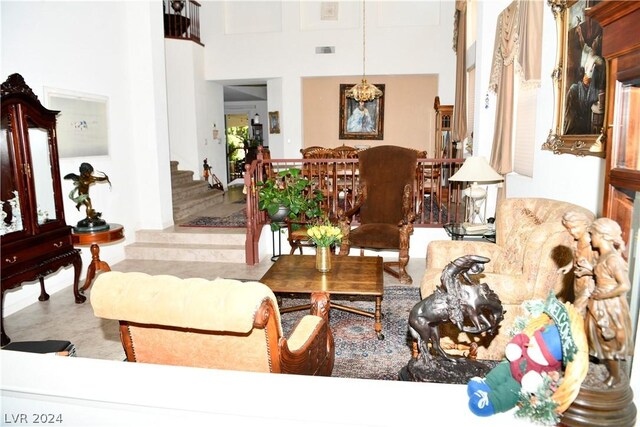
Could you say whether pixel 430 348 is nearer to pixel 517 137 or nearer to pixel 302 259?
pixel 302 259

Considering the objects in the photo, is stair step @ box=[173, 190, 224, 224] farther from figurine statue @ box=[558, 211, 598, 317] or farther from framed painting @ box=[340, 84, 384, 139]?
figurine statue @ box=[558, 211, 598, 317]

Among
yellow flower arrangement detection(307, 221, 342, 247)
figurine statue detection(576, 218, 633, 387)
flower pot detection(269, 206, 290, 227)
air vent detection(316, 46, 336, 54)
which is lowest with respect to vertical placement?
flower pot detection(269, 206, 290, 227)

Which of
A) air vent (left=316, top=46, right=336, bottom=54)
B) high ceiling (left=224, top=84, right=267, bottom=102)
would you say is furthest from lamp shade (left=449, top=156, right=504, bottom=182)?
high ceiling (left=224, top=84, right=267, bottom=102)

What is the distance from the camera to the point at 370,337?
11.4 feet

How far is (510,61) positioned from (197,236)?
4.48 m

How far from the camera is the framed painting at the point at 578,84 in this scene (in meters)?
2.84

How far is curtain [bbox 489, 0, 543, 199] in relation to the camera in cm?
401

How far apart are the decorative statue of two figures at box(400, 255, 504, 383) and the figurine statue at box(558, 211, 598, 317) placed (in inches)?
15.7

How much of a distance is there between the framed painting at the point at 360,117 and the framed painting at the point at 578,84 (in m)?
6.79

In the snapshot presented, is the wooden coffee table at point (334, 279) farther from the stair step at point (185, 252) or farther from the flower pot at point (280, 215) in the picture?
the stair step at point (185, 252)

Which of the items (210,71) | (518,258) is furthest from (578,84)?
(210,71)

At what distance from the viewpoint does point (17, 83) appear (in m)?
3.66

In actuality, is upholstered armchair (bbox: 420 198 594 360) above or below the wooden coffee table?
above

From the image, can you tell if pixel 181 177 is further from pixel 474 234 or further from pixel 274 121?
pixel 474 234
